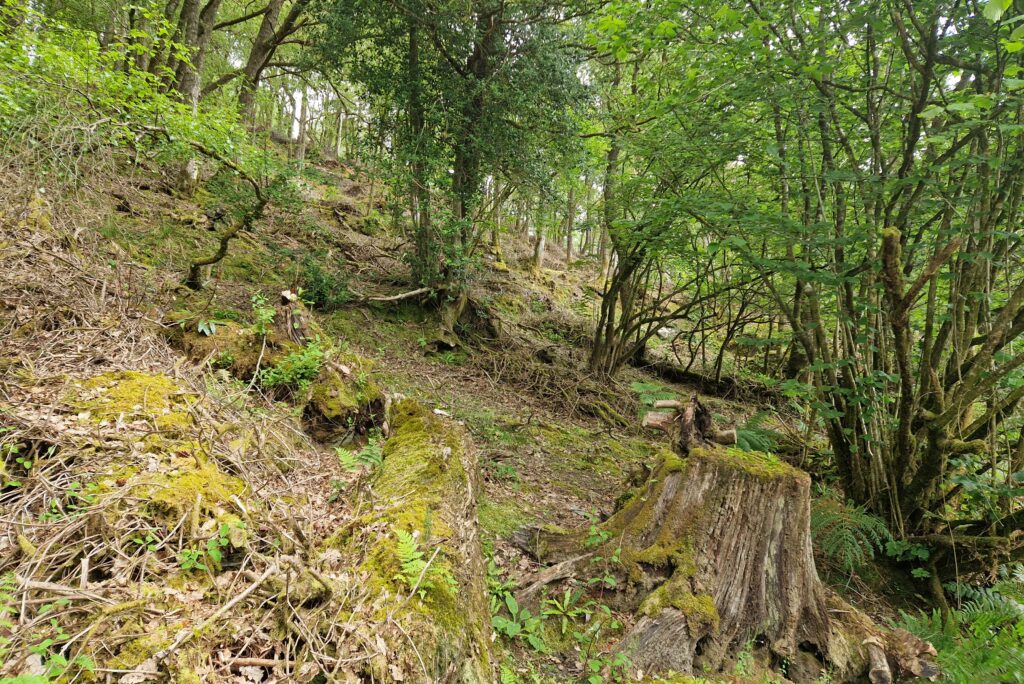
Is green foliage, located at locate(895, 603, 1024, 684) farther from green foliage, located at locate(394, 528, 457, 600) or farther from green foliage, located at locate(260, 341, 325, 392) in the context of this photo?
green foliage, located at locate(260, 341, 325, 392)

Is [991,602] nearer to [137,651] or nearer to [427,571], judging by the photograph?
[427,571]

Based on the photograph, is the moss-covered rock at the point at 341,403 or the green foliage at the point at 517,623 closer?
the green foliage at the point at 517,623

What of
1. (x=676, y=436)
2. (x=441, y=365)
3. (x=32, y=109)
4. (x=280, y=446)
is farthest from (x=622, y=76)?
(x=280, y=446)

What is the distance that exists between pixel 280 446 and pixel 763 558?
12.0 feet

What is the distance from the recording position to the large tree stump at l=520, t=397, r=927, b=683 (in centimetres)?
305

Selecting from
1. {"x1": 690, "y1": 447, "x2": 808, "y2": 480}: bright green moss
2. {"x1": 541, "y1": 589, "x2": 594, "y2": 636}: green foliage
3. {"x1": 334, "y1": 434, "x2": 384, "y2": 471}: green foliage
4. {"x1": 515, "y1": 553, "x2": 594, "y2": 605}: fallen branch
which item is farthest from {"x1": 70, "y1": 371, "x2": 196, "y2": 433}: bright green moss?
{"x1": 690, "y1": 447, "x2": 808, "y2": 480}: bright green moss

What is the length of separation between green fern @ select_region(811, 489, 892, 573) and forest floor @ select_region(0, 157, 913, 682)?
0.38 metres

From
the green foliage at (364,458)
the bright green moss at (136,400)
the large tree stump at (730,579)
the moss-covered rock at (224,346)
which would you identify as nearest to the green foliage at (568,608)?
→ the large tree stump at (730,579)

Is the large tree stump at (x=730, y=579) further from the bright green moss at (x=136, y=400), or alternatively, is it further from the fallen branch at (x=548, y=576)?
the bright green moss at (x=136, y=400)

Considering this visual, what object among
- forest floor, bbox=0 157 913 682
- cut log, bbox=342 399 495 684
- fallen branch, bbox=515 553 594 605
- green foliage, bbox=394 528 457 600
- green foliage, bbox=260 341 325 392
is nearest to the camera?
forest floor, bbox=0 157 913 682

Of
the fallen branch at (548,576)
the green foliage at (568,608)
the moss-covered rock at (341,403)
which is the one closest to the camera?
the green foliage at (568,608)

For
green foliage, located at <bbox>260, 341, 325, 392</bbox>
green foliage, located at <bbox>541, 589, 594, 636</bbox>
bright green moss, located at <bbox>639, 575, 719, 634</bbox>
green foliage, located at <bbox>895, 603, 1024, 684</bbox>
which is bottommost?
green foliage, located at <bbox>541, 589, 594, 636</bbox>

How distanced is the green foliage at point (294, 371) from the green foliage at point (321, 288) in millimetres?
4899

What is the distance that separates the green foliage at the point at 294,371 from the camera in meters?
4.64
